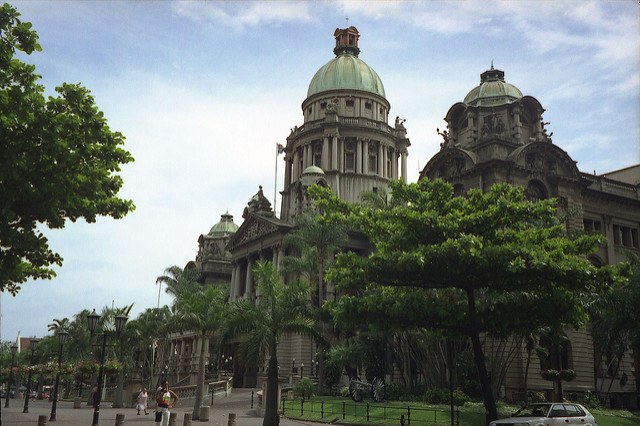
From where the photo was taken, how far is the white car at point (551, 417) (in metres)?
20.5

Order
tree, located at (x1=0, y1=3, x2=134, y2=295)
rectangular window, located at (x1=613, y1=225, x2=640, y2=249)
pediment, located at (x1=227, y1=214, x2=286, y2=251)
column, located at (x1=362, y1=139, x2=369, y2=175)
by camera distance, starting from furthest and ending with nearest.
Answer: column, located at (x1=362, y1=139, x2=369, y2=175), pediment, located at (x1=227, y1=214, x2=286, y2=251), rectangular window, located at (x1=613, y1=225, x2=640, y2=249), tree, located at (x1=0, y1=3, x2=134, y2=295)

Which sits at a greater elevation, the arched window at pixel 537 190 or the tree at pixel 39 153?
the arched window at pixel 537 190

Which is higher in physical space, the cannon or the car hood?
the cannon

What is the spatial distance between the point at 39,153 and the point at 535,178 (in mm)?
35339

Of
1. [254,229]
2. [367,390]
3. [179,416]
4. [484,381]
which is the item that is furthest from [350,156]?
[484,381]

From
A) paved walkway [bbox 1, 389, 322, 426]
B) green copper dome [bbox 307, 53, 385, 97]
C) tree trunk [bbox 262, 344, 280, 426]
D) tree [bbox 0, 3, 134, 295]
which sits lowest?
paved walkway [bbox 1, 389, 322, 426]

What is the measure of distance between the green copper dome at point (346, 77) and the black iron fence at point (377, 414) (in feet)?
185

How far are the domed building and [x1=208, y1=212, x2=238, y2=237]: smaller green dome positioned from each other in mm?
50756

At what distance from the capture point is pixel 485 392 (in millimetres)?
23688

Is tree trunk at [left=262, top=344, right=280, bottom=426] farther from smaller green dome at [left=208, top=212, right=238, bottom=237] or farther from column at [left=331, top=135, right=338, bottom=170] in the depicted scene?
smaller green dome at [left=208, top=212, right=238, bottom=237]

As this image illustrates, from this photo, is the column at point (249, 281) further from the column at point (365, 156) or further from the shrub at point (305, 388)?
the shrub at point (305, 388)

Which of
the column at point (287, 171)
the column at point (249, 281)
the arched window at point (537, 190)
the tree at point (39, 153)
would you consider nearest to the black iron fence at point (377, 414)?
the tree at point (39, 153)

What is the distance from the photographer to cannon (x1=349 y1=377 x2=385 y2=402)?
3644 cm

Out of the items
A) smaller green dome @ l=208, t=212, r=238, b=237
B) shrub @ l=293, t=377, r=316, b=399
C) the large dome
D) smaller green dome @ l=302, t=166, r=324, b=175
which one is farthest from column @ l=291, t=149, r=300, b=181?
shrub @ l=293, t=377, r=316, b=399
